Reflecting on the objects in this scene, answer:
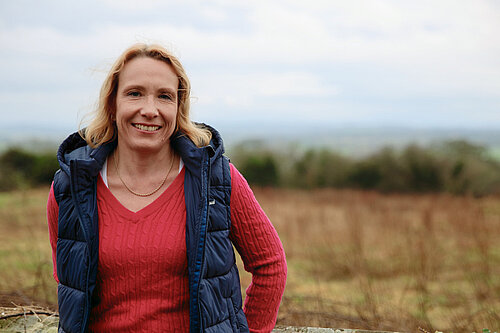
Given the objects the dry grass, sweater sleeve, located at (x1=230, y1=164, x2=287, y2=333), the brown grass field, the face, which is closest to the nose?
the face

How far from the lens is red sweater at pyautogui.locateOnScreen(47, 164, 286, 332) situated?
77.0 inches

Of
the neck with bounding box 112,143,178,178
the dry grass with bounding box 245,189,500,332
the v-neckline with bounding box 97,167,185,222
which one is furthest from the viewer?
the dry grass with bounding box 245,189,500,332

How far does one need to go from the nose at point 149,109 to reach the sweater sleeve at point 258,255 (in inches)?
16.8

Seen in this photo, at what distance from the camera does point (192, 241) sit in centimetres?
193

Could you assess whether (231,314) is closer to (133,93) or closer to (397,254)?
(133,93)

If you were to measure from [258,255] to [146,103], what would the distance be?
2.82 ft

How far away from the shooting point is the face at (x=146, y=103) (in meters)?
2.05

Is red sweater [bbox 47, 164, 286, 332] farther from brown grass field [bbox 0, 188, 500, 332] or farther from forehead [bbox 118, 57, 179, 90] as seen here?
brown grass field [bbox 0, 188, 500, 332]

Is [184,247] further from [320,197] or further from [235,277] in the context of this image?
[320,197]

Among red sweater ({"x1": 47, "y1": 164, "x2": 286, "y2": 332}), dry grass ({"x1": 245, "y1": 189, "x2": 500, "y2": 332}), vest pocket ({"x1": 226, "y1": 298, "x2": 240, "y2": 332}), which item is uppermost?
red sweater ({"x1": 47, "y1": 164, "x2": 286, "y2": 332})

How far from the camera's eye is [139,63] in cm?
208

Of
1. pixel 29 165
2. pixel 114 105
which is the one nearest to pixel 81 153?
pixel 114 105

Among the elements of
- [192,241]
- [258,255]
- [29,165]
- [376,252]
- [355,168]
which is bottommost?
[376,252]

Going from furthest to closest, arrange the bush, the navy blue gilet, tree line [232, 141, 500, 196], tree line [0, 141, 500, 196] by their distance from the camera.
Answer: the bush < tree line [232, 141, 500, 196] < tree line [0, 141, 500, 196] < the navy blue gilet
